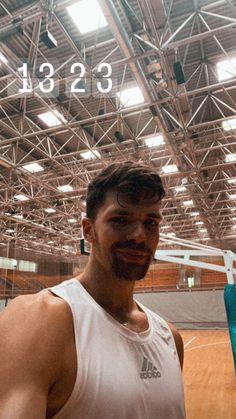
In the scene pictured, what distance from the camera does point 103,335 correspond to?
90 centimetres

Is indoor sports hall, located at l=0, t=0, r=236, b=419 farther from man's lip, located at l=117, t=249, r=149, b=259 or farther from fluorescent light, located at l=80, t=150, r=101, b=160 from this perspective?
man's lip, located at l=117, t=249, r=149, b=259

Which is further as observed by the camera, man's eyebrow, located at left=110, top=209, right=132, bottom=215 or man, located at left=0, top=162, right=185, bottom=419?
man's eyebrow, located at left=110, top=209, right=132, bottom=215

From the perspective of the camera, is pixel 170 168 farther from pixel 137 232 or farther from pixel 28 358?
pixel 28 358

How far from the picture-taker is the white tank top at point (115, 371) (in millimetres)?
776

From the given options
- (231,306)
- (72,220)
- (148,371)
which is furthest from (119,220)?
(72,220)

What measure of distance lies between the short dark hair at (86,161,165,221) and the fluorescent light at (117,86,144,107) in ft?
21.6

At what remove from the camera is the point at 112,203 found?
1.04 meters

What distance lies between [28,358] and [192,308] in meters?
14.8

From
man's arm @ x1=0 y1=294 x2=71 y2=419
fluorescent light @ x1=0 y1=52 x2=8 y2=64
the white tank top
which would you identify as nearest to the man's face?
the white tank top

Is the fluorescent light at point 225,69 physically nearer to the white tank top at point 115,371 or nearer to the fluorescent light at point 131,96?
the fluorescent light at point 131,96

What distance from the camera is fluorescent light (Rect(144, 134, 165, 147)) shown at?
9333 mm

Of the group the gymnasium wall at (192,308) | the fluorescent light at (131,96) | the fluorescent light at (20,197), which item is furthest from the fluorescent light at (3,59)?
the gymnasium wall at (192,308)

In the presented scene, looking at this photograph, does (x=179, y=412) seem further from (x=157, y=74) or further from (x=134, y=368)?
(x=157, y=74)

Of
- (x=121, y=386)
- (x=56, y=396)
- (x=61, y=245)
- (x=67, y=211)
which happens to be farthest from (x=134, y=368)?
(x=61, y=245)
